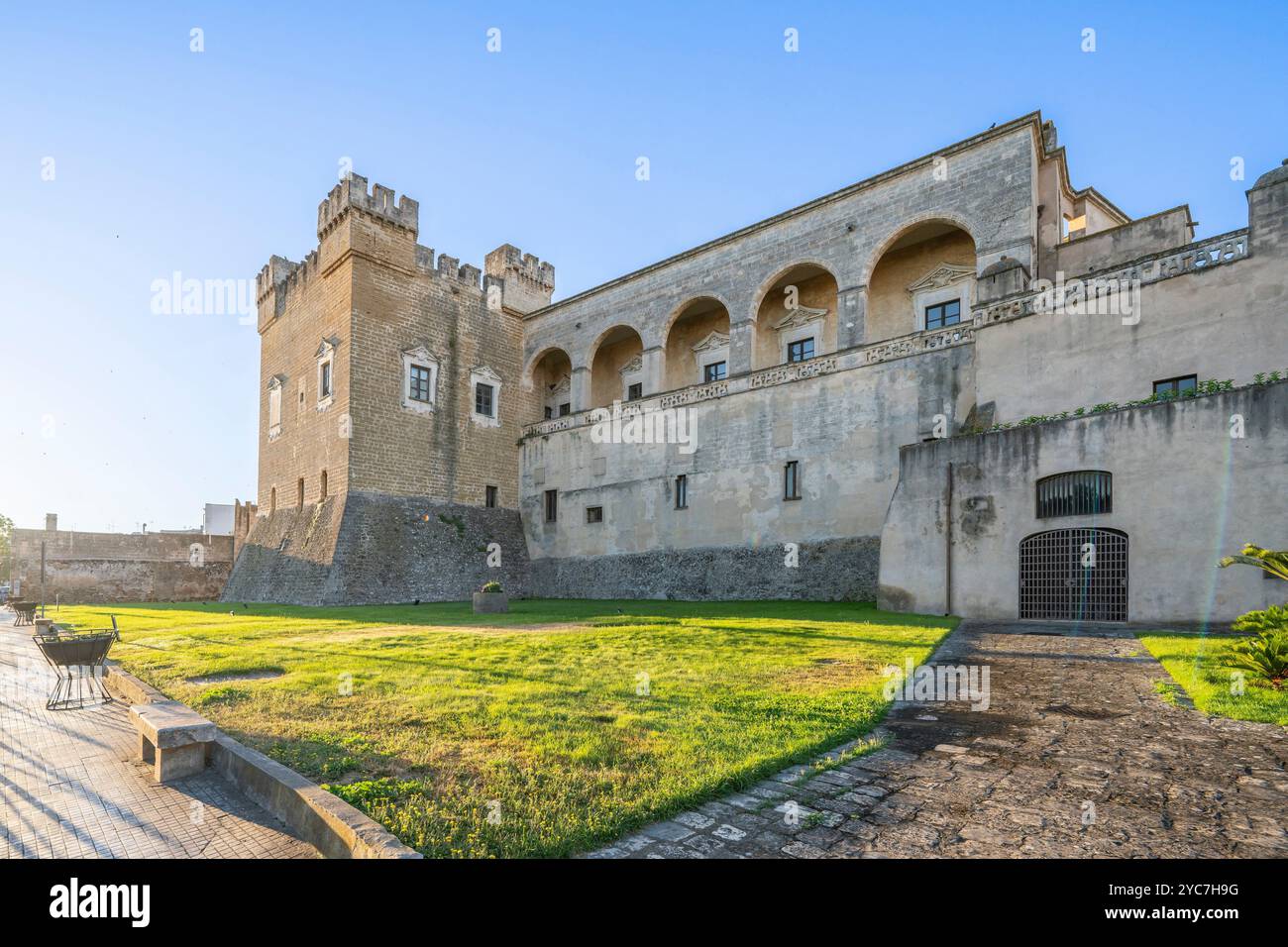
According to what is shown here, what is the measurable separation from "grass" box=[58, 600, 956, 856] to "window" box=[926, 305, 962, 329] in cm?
1194

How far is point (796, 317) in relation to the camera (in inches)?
961

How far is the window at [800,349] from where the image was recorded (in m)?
24.1

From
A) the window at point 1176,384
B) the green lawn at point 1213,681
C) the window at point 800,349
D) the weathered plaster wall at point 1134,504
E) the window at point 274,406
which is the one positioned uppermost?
the window at point 800,349

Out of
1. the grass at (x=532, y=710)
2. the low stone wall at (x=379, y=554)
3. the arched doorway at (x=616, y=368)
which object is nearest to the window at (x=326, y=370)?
the low stone wall at (x=379, y=554)

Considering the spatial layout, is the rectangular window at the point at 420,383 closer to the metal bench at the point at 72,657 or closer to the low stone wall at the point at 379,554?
the low stone wall at the point at 379,554

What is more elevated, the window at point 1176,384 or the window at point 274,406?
the window at point 274,406

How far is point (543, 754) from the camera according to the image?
4367mm

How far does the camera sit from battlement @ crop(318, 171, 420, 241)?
24.8 metres

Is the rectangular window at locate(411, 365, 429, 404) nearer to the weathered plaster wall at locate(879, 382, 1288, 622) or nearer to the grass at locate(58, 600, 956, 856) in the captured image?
the grass at locate(58, 600, 956, 856)

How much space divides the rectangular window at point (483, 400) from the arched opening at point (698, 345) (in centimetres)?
802

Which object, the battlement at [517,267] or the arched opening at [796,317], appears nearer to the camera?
the arched opening at [796,317]

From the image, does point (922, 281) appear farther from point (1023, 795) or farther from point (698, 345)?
point (1023, 795)

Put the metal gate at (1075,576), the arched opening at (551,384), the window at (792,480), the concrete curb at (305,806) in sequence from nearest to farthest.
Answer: the concrete curb at (305,806) → the metal gate at (1075,576) → the window at (792,480) → the arched opening at (551,384)
